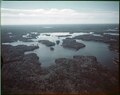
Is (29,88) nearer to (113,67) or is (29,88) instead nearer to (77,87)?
(77,87)

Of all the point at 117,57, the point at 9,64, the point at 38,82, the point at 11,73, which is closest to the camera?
the point at 38,82

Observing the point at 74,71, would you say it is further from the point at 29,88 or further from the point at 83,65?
the point at 29,88

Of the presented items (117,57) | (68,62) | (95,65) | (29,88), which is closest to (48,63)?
(68,62)

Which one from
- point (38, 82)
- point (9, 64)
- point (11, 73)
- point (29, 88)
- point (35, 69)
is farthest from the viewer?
point (9, 64)

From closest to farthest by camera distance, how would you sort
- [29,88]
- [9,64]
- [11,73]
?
[29,88] < [11,73] < [9,64]

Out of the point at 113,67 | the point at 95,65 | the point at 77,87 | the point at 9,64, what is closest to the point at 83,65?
the point at 95,65

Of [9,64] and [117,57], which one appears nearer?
[9,64]
